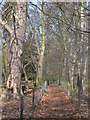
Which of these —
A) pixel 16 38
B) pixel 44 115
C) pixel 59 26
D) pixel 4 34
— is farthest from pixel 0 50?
pixel 44 115

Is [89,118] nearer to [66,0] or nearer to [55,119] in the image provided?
[55,119]

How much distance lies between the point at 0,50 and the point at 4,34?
6.03 feet

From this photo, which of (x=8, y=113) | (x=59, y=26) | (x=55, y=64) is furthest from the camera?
(x=55, y=64)

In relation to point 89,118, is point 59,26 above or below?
above

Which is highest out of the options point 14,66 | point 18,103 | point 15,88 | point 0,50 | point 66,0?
point 66,0

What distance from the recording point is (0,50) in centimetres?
1205

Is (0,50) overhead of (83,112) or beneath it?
overhead

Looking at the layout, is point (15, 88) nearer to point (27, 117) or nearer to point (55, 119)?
point (27, 117)

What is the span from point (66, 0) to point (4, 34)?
885 centimetres

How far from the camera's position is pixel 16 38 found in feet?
20.1

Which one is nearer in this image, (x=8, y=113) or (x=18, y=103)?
(x=8, y=113)

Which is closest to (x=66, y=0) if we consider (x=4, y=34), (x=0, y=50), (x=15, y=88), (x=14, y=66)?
(x=14, y=66)

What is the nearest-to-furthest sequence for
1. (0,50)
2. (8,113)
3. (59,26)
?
1. (8,113)
2. (0,50)
3. (59,26)

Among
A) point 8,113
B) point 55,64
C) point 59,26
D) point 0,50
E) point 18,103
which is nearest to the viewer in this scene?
point 8,113
